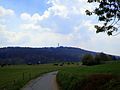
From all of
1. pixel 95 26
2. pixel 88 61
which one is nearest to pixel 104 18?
pixel 95 26

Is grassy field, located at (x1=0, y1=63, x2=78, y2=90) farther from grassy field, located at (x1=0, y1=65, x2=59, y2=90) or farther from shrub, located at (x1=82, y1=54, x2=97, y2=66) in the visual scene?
shrub, located at (x1=82, y1=54, x2=97, y2=66)

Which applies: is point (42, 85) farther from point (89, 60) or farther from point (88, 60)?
point (88, 60)

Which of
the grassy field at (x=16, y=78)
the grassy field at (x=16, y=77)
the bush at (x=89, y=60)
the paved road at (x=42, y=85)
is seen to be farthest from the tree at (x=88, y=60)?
the paved road at (x=42, y=85)

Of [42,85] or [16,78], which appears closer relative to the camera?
[42,85]

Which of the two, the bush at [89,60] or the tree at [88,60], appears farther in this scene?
the tree at [88,60]

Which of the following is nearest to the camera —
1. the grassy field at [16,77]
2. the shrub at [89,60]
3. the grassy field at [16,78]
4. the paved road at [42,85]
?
the paved road at [42,85]

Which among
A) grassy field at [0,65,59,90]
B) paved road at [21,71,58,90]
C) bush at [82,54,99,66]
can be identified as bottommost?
grassy field at [0,65,59,90]

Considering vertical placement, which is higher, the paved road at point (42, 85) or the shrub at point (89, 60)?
the shrub at point (89, 60)

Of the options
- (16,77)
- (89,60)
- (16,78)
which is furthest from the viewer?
(89,60)

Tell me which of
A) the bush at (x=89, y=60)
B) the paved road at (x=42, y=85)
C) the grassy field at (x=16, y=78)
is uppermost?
the bush at (x=89, y=60)

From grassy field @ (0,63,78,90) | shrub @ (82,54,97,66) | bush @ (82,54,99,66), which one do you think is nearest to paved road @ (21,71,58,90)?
grassy field @ (0,63,78,90)

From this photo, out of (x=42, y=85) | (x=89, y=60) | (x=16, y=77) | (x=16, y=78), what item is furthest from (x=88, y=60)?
(x=42, y=85)

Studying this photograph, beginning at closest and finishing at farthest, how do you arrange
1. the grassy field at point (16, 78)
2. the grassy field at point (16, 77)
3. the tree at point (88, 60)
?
the grassy field at point (16, 78)
the grassy field at point (16, 77)
the tree at point (88, 60)

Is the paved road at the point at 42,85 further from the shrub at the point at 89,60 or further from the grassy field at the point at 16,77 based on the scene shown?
the shrub at the point at 89,60
